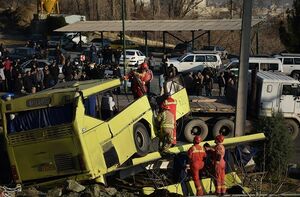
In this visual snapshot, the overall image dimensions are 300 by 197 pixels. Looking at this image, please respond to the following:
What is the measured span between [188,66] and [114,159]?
77.4ft

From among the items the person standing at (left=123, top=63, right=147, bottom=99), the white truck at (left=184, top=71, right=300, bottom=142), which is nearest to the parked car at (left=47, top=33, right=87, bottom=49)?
the white truck at (left=184, top=71, right=300, bottom=142)

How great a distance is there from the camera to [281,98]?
18.1m

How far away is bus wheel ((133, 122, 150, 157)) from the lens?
13352mm

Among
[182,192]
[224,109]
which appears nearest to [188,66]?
[224,109]

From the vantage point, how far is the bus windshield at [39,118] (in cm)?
1173

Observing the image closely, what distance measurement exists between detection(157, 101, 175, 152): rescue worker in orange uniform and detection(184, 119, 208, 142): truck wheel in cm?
388

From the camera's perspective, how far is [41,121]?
466 inches

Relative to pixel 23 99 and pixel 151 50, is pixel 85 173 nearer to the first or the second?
pixel 23 99

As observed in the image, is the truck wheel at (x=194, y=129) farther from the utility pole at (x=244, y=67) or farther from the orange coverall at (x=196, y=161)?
the orange coverall at (x=196, y=161)

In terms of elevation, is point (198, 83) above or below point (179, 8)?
below

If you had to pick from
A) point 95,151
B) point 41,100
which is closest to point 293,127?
point 95,151

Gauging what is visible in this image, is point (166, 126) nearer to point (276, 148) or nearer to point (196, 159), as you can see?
point (196, 159)

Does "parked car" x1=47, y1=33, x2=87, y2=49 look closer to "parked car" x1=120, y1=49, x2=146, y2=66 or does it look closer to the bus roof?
"parked car" x1=120, y1=49, x2=146, y2=66

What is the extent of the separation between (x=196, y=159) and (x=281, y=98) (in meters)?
7.46
